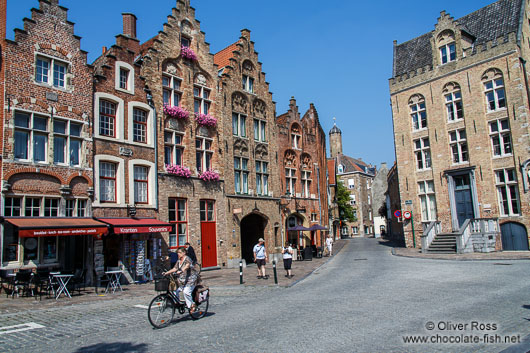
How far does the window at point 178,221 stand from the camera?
20281 millimetres

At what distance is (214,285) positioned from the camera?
15.2 m

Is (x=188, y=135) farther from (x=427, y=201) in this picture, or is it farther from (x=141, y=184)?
(x=427, y=201)

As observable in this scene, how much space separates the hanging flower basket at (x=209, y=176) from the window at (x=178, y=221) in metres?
1.78

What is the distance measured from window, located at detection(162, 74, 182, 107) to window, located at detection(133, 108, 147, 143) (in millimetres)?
1745

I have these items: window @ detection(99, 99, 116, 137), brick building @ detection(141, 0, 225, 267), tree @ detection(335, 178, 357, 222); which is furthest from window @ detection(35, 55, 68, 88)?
tree @ detection(335, 178, 357, 222)

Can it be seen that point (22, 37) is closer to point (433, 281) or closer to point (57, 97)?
point (57, 97)

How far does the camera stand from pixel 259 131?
2714 cm

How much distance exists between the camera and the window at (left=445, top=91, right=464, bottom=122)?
28.5 metres

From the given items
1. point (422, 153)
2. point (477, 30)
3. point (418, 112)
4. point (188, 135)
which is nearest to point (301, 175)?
point (422, 153)

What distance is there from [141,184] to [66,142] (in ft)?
13.3

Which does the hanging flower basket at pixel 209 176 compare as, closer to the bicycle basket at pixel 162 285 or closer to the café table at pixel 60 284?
the café table at pixel 60 284

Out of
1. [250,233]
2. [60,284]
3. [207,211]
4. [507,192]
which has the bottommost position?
[60,284]

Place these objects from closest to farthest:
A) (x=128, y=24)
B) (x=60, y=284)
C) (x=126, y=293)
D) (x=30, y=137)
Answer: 1. (x=60, y=284)
2. (x=126, y=293)
3. (x=30, y=137)
4. (x=128, y=24)

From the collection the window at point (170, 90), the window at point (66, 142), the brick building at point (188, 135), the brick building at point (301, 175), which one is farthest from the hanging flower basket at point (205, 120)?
the window at point (66, 142)
